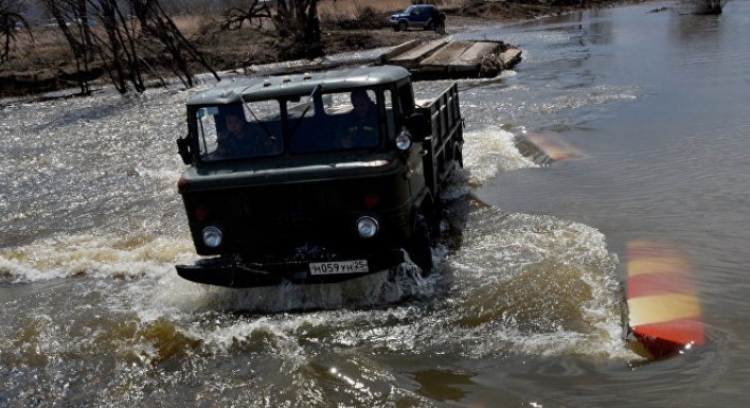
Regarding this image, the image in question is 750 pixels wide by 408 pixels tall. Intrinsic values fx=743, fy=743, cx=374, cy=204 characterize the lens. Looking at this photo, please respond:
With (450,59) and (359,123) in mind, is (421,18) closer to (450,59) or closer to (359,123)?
(450,59)

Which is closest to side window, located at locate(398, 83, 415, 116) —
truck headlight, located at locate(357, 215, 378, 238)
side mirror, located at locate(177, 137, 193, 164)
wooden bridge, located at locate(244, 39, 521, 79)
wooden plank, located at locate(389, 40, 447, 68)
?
truck headlight, located at locate(357, 215, 378, 238)

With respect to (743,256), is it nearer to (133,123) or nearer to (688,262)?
(688,262)

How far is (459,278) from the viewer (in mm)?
7246

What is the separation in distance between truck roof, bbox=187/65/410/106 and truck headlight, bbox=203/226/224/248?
121cm

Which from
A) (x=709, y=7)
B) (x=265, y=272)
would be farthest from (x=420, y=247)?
(x=709, y=7)

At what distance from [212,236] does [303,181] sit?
1.07 metres

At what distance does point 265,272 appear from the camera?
6.59 metres

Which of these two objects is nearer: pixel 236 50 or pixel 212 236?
pixel 212 236

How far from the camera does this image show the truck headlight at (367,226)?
654cm

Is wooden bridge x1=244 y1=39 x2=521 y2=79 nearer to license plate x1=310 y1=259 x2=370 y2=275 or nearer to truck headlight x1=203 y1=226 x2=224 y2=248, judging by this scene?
truck headlight x1=203 y1=226 x2=224 y2=248

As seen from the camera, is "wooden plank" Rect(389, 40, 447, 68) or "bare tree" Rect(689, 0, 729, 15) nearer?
"wooden plank" Rect(389, 40, 447, 68)

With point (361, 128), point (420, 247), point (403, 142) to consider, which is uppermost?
point (361, 128)

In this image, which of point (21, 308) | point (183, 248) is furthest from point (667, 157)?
point (21, 308)

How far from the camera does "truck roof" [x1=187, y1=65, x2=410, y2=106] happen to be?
690 centimetres
